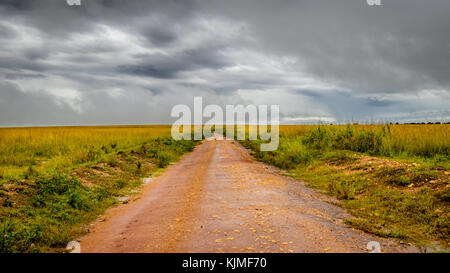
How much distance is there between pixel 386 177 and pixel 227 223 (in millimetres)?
6110

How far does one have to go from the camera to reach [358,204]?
7996 mm

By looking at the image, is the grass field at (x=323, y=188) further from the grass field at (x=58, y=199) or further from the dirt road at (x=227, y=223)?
the dirt road at (x=227, y=223)

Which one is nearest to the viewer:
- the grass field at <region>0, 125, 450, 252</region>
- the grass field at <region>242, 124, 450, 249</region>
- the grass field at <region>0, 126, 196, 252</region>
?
the grass field at <region>0, 126, 196, 252</region>

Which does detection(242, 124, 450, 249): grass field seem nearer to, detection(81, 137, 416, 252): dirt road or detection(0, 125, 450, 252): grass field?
detection(0, 125, 450, 252): grass field

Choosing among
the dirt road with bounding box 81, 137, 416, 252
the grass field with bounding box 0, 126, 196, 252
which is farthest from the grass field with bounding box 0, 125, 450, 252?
the dirt road with bounding box 81, 137, 416, 252

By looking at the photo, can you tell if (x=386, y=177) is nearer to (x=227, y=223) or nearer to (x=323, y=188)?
(x=323, y=188)

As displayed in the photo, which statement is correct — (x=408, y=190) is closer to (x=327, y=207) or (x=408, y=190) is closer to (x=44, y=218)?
(x=327, y=207)

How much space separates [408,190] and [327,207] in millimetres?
2518

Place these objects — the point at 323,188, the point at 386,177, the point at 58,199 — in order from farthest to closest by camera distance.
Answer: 1. the point at 323,188
2. the point at 386,177
3. the point at 58,199

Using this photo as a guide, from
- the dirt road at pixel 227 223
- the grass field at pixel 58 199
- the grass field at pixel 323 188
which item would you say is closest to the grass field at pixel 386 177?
the grass field at pixel 323 188

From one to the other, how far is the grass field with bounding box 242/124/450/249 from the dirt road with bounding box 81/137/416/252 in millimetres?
810

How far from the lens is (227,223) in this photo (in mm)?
6008

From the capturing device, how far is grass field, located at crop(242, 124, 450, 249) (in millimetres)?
6309

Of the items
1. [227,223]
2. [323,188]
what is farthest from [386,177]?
[227,223]
